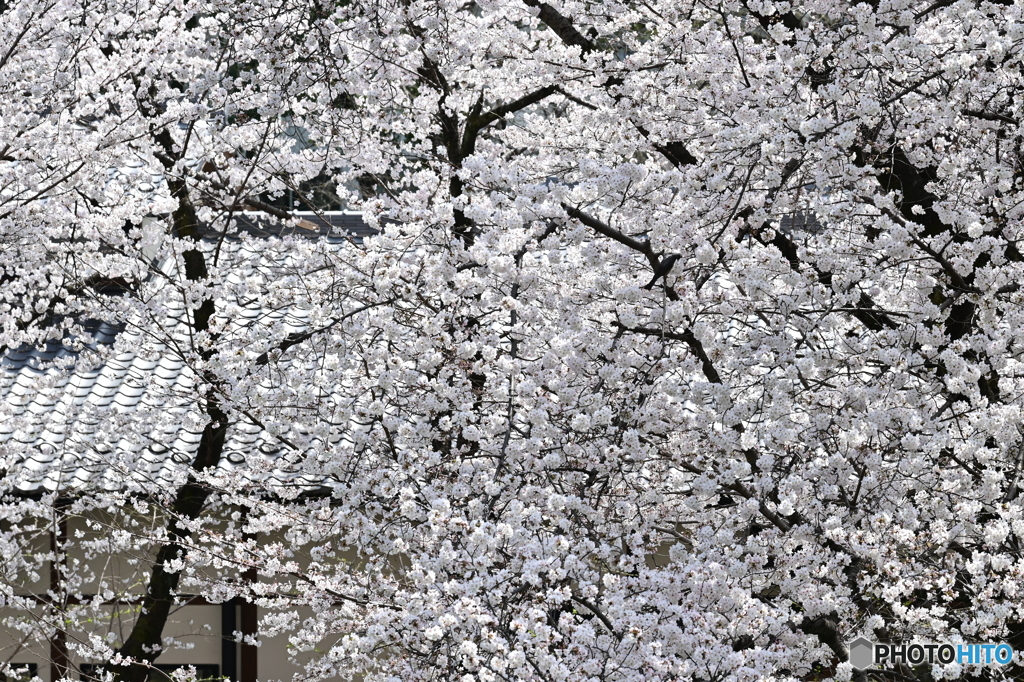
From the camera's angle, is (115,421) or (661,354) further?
(115,421)

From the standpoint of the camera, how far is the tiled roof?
6488 millimetres

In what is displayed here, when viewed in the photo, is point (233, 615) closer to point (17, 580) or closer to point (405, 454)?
point (17, 580)

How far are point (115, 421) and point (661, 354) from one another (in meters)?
4.49

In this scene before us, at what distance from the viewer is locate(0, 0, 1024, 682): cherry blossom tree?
143 inches

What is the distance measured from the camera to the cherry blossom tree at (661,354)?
364 centimetres

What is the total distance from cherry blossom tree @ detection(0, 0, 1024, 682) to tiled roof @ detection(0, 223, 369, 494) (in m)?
0.81

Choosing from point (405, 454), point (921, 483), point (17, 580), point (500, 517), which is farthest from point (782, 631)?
point (17, 580)

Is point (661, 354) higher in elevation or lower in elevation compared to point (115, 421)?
lower

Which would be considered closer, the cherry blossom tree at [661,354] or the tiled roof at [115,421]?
the cherry blossom tree at [661,354]

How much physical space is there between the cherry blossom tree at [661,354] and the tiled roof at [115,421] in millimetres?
812

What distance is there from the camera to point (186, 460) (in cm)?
689

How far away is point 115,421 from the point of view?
23.3 ft

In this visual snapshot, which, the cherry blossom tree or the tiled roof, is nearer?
the cherry blossom tree

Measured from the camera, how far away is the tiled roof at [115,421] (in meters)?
6.49
